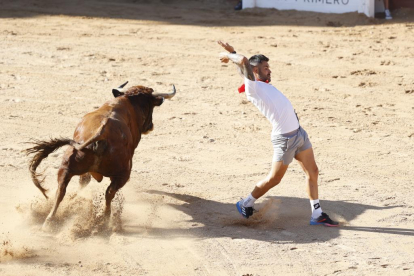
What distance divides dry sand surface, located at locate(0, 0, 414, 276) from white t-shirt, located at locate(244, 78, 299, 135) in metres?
1.03

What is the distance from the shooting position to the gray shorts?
6.18 meters

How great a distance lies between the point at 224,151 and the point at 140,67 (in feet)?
13.9

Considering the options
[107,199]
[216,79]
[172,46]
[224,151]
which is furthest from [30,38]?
[107,199]

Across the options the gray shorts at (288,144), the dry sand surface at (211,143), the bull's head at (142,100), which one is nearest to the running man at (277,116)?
the gray shorts at (288,144)

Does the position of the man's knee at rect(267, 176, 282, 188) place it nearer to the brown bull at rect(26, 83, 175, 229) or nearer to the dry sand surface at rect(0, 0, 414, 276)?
the dry sand surface at rect(0, 0, 414, 276)

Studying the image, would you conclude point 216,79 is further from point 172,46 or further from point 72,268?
point 72,268

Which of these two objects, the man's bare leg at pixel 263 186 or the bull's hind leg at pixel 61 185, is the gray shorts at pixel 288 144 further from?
the bull's hind leg at pixel 61 185

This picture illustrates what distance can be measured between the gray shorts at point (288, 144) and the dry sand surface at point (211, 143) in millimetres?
737

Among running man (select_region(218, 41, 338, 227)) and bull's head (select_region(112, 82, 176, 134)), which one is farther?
bull's head (select_region(112, 82, 176, 134))

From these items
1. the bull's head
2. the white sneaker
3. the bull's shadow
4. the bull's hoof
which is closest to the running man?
the bull's shadow

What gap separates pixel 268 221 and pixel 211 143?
2.61 meters

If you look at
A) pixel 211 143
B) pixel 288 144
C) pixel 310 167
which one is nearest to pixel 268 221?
pixel 310 167

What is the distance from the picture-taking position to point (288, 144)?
617cm

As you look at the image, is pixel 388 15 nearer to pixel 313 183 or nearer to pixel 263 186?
pixel 313 183
